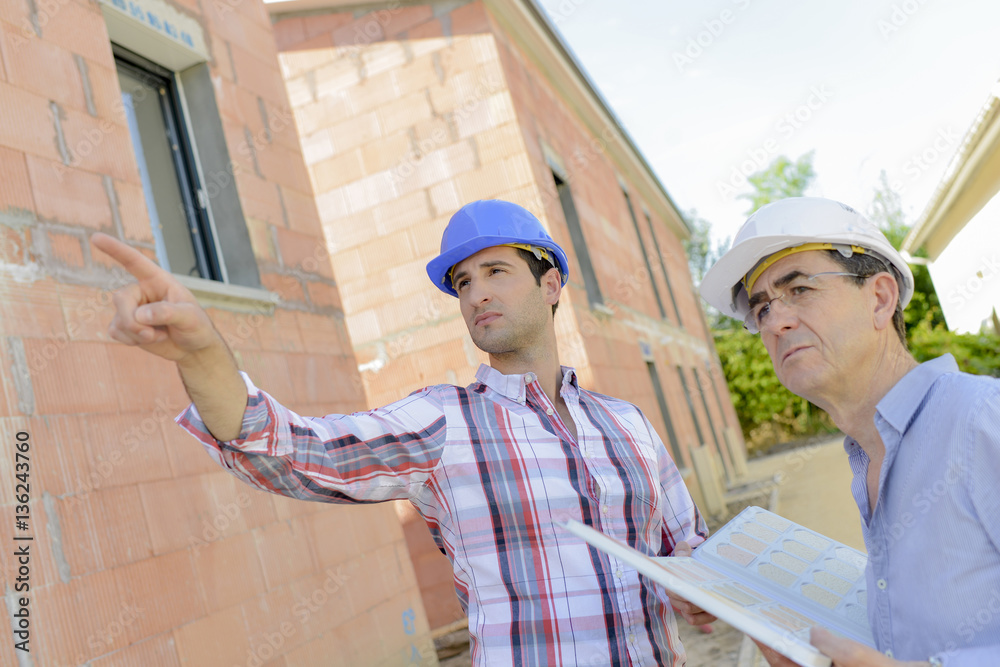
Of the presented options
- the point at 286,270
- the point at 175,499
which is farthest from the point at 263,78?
the point at 175,499

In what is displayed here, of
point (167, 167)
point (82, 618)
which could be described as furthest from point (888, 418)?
point (167, 167)

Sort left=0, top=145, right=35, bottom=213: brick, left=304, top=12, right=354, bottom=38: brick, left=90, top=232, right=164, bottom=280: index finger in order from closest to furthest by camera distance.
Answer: left=90, top=232, right=164, bottom=280: index finger → left=0, top=145, right=35, bottom=213: brick → left=304, top=12, right=354, bottom=38: brick

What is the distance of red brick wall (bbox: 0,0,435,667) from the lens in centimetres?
262

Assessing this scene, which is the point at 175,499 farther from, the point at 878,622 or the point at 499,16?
the point at 499,16

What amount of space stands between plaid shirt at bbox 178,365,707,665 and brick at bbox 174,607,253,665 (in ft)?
4.63

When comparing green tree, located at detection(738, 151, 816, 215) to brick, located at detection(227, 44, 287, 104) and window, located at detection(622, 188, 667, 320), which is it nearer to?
window, located at detection(622, 188, 667, 320)

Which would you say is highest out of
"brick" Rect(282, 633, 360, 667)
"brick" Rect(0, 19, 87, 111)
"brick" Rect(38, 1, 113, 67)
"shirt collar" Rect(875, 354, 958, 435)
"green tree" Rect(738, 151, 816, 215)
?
"green tree" Rect(738, 151, 816, 215)

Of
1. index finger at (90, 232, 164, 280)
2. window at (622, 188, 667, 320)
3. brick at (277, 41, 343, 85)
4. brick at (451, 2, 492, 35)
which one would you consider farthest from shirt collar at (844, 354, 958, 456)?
window at (622, 188, 667, 320)

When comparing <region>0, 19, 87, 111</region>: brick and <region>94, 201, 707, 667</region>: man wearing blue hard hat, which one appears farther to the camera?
<region>0, 19, 87, 111</region>: brick

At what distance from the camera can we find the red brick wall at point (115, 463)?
262 centimetres

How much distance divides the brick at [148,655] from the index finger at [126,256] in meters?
1.85

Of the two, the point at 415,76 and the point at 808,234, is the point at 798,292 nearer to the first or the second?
the point at 808,234

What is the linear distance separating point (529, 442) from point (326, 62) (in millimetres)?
7381

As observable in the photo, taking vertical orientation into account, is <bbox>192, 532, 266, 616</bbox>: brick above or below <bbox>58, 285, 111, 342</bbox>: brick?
below
